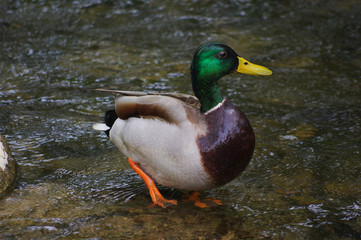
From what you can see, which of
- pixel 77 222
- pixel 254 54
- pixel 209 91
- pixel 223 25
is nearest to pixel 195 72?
pixel 209 91

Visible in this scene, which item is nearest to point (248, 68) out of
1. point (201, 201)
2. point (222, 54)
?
point (222, 54)

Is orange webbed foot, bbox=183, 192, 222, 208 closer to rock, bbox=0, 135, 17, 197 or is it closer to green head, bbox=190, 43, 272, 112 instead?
green head, bbox=190, 43, 272, 112

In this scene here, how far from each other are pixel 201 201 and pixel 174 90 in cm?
219

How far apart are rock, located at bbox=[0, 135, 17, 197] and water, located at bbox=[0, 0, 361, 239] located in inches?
2.8

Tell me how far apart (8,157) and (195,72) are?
1.49 m

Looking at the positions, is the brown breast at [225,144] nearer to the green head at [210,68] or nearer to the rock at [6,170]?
the green head at [210,68]

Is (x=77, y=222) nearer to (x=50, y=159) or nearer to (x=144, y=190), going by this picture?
(x=144, y=190)

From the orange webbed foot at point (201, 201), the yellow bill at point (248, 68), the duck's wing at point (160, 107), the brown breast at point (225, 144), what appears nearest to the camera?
the brown breast at point (225, 144)

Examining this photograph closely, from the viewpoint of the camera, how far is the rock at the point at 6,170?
364cm

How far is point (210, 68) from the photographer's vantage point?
340 cm

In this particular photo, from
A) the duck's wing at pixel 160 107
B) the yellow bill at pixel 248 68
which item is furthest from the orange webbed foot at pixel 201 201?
the yellow bill at pixel 248 68

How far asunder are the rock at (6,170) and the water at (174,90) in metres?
0.07

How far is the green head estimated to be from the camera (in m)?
3.38

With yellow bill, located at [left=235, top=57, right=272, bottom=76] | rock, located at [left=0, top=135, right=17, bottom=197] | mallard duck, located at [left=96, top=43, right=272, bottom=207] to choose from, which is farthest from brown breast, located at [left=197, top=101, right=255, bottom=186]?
rock, located at [left=0, top=135, right=17, bottom=197]
